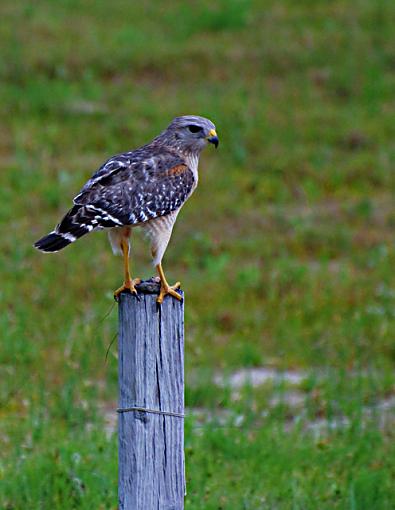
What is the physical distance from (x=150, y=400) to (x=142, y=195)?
115 centimetres

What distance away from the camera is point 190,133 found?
539cm

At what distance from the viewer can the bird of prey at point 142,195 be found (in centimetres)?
448

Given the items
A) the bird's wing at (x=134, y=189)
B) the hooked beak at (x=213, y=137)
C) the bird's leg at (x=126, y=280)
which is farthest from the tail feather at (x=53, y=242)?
the hooked beak at (x=213, y=137)

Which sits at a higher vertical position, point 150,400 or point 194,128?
point 194,128

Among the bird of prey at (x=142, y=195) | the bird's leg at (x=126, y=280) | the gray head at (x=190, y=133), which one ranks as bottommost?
the bird's leg at (x=126, y=280)

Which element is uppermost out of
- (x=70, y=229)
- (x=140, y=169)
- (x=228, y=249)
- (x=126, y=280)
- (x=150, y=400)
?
(x=228, y=249)

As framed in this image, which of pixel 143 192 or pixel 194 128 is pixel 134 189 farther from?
pixel 194 128

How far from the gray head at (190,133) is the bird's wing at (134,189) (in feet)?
0.30

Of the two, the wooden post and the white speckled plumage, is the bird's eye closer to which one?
the white speckled plumage

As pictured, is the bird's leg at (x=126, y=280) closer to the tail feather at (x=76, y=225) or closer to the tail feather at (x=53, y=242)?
the tail feather at (x=76, y=225)

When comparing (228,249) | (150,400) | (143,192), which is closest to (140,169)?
(143,192)

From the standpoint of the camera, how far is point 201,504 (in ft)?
17.4

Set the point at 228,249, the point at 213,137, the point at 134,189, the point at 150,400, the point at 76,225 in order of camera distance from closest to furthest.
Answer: the point at 150,400 → the point at 76,225 → the point at 134,189 → the point at 213,137 → the point at 228,249

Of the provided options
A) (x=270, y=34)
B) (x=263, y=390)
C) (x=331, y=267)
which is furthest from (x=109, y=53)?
(x=263, y=390)
